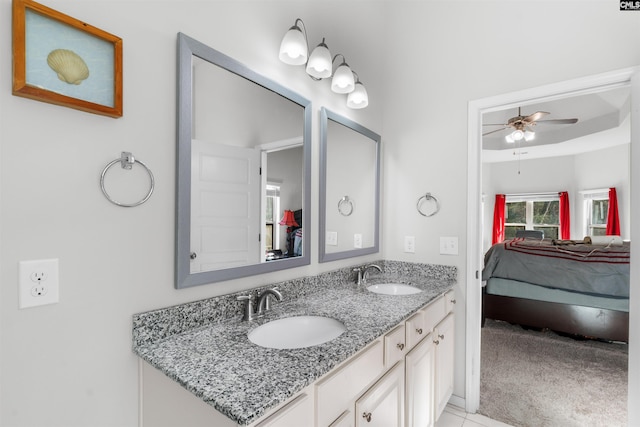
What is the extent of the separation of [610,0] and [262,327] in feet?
7.86

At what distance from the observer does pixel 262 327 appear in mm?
1147

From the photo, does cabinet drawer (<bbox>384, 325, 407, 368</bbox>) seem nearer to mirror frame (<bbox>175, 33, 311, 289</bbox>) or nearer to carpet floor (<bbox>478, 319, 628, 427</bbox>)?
mirror frame (<bbox>175, 33, 311, 289</bbox>)

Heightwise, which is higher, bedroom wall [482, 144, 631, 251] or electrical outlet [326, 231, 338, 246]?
bedroom wall [482, 144, 631, 251]

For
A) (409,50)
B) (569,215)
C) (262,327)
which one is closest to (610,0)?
(409,50)

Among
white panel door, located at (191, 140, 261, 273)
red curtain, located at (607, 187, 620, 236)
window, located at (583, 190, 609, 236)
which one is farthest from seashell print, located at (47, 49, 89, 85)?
window, located at (583, 190, 609, 236)

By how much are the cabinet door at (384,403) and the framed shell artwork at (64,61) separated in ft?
4.03

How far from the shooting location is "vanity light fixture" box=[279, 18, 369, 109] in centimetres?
139

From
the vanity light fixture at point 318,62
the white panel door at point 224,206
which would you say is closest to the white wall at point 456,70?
the vanity light fixture at point 318,62

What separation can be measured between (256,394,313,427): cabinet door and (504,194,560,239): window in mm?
7325

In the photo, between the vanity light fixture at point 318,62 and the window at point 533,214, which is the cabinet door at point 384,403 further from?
the window at point 533,214

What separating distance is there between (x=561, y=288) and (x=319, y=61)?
3.27m

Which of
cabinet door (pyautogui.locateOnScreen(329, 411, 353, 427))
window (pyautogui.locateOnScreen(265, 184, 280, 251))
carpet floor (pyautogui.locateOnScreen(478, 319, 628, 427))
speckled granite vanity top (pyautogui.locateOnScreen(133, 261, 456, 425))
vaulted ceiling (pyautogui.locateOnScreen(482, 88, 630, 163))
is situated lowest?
carpet floor (pyautogui.locateOnScreen(478, 319, 628, 427))

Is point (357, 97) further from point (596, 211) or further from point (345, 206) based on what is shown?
point (596, 211)

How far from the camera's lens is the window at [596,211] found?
5562mm
